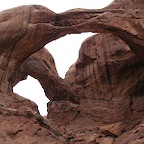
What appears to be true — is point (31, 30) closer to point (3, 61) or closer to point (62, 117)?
point (3, 61)

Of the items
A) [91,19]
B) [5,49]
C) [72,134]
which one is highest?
[91,19]

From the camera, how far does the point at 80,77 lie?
104ft

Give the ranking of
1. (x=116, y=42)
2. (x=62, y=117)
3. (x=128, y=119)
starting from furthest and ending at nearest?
(x=116, y=42) < (x=62, y=117) < (x=128, y=119)

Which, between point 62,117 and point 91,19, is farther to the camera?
point 62,117

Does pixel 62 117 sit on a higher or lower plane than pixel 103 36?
lower

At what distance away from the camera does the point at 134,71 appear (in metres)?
28.4

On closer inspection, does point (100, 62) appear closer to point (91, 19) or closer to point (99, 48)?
point (99, 48)

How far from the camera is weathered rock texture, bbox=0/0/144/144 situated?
19.1 m

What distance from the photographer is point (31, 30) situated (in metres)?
22.0

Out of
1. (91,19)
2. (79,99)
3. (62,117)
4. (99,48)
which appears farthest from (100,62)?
(91,19)

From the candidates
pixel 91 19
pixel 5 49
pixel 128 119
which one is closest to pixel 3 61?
pixel 5 49

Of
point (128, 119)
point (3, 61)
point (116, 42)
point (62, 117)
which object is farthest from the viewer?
point (116, 42)

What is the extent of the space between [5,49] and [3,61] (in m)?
0.79

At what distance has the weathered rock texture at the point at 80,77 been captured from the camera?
62.6ft
